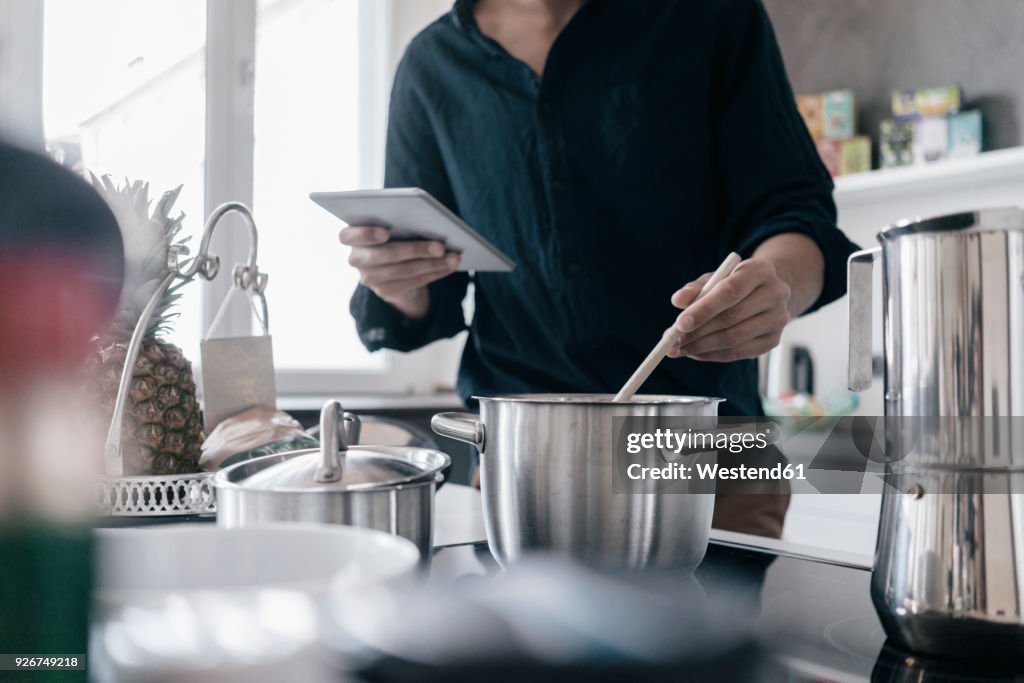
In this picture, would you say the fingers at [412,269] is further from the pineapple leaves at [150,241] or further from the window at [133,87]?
the window at [133,87]

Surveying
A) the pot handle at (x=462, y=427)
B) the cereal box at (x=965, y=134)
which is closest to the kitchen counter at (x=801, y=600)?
the pot handle at (x=462, y=427)

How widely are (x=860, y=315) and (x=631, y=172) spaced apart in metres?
0.72

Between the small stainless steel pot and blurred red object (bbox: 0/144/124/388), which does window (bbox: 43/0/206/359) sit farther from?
blurred red object (bbox: 0/144/124/388)

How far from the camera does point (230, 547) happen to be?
395mm

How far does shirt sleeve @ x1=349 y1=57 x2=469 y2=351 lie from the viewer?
1432mm

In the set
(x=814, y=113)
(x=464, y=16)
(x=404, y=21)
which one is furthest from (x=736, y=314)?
(x=404, y=21)

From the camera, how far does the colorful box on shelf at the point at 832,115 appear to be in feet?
8.95

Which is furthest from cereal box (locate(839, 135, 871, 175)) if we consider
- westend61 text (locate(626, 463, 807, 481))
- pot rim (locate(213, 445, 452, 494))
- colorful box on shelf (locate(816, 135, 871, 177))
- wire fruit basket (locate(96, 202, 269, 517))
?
pot rim (locate(213, 445, 452, 494))

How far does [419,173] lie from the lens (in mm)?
1472

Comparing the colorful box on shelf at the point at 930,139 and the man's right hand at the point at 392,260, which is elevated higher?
the colorful box on shelf at the point at 930,139

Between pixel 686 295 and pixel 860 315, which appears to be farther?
pixel 686 295

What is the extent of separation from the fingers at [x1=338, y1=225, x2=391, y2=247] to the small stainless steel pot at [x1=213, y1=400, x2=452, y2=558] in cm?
49

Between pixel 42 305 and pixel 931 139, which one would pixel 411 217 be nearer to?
pixel 42 305

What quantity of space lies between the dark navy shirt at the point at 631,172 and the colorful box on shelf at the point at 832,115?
1579 millimetres
